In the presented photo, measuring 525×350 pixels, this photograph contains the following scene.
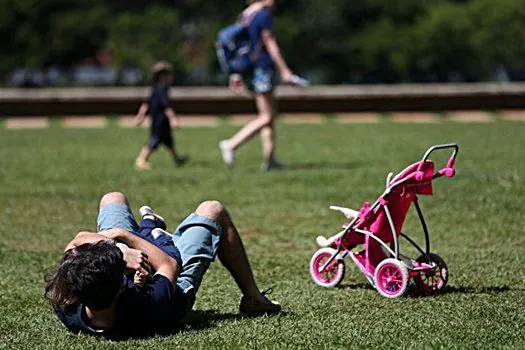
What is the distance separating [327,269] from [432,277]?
657mm

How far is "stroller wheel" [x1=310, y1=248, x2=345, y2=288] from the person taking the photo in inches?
270

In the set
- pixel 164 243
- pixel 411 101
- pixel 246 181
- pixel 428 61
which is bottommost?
pixel 428 61

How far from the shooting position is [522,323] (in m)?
5.72

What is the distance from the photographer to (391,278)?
647cm

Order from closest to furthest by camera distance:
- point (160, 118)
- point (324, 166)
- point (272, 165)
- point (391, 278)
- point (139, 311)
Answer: point (139, 311), point (391, 278), point (272, 165), point (324, 166), point (160, 118)

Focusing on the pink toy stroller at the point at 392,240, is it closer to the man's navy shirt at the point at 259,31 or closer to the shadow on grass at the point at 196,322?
the shadow on grass at the point at 196,322

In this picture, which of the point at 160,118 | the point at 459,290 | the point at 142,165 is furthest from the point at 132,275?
the point at 160,118

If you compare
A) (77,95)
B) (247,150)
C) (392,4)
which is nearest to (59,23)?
(392,4)

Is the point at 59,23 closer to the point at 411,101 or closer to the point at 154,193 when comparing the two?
the point at 411,101

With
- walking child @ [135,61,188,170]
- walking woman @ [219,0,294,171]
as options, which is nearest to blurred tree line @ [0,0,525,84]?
walking child @ [135,61,188,170]

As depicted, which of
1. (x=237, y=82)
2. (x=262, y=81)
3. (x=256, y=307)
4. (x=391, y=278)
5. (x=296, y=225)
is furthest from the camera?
(x=237, y=82)

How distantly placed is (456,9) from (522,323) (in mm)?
36617

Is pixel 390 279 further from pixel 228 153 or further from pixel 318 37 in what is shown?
pixel 318 37

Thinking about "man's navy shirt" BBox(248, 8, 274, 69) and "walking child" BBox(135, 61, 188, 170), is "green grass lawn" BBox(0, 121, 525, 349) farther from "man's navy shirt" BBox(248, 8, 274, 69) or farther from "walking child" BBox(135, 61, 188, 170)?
"man's navy shirt" BBox(248, 8, 274, 69)
